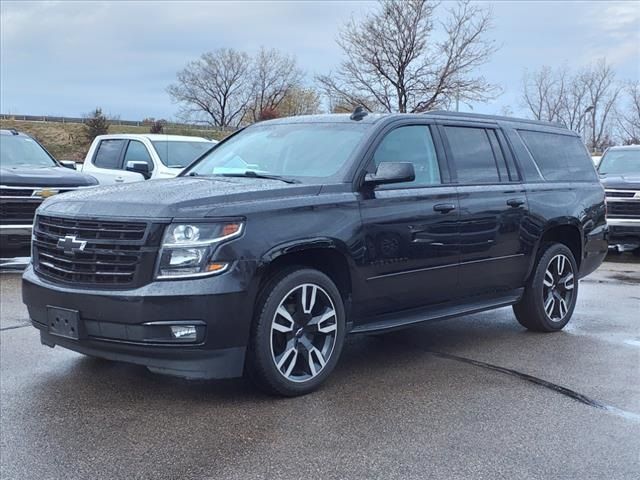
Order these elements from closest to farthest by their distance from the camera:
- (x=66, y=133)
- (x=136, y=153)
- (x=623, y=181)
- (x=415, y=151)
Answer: (x=415, y=151), (x=623, y=181), (x=136, y=153), (x=66, y=133)

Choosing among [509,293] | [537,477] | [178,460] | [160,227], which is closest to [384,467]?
[537,477]

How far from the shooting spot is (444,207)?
18.4ft

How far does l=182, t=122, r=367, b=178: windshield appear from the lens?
210 inches

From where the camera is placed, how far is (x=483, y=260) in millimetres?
5969

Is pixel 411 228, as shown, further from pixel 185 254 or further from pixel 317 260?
pixel 185 254

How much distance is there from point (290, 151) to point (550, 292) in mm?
2902

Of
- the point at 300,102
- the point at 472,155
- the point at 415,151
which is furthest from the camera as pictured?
A: the point at 300,102

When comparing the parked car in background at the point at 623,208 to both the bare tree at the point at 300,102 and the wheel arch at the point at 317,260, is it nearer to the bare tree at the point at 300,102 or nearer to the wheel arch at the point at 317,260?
the wheel arch at the point at 317,260

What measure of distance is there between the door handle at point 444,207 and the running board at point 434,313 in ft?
2.46

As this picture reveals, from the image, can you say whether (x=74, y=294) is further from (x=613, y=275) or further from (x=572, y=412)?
(x=613, y=275)

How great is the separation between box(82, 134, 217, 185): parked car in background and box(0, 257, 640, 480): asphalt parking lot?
6.37 metres

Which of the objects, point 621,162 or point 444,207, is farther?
point 621,162

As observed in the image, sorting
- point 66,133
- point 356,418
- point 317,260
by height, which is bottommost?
point 356,418

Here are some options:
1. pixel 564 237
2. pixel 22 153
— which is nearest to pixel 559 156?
pixel 564 237
